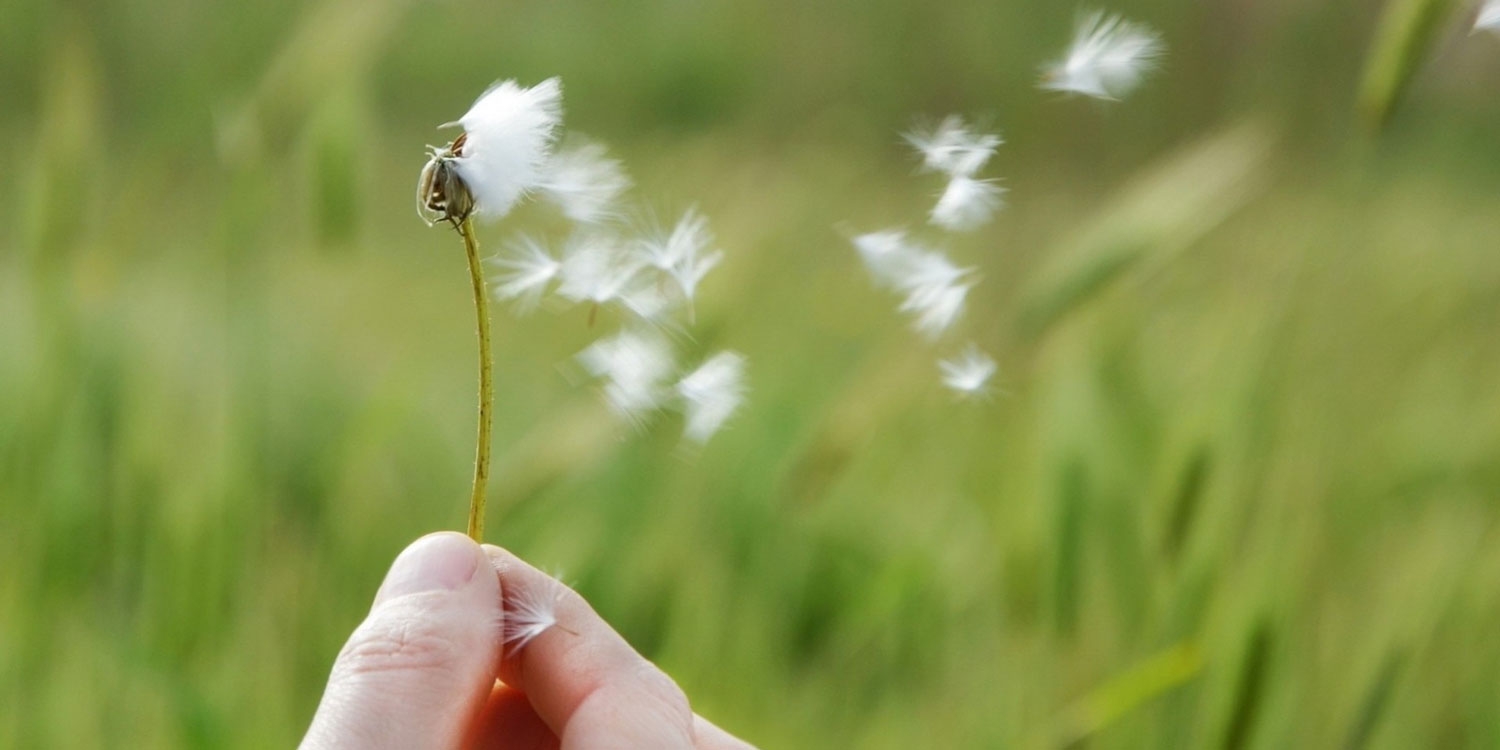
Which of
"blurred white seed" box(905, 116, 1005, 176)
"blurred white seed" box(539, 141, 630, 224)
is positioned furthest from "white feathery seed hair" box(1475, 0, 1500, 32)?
"blurred white seed" box(539, 141, 630, 224)

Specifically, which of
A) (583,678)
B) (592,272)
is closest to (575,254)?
(592,272)

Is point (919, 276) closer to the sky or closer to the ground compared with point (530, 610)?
closer to the sky

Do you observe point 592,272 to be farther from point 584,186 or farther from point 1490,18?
point 1490,18

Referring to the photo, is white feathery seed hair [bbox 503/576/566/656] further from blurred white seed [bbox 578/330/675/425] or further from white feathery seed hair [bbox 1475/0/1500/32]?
white feathery seed hair [bbox 1475/0/1500/32]

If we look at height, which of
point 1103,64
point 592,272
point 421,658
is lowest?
point 421,658

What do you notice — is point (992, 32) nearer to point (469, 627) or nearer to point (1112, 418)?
point (1112, 418)

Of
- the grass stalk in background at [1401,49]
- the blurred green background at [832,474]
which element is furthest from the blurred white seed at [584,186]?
the grass stalk in background at [1401,49]
